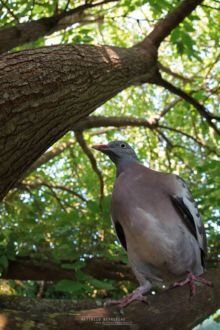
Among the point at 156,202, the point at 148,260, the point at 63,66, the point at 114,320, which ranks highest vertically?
the point at 63,66

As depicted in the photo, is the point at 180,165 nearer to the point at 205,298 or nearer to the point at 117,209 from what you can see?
the point at 117,209

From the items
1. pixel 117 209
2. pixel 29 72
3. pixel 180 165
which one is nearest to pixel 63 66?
pixel 29 72

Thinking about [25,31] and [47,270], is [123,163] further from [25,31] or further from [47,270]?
[25,31]

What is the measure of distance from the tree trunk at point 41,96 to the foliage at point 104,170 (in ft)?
3.94

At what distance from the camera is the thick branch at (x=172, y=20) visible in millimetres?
4500

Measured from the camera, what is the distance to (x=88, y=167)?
7785 millimetres

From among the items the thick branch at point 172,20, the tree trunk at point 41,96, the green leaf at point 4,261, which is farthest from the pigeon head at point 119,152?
the thick branch at point 172,20

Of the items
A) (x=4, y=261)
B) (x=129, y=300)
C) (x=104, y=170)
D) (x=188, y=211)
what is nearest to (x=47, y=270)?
(x=4, y=261)

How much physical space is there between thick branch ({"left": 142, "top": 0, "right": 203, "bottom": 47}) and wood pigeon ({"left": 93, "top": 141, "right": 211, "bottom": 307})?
81.3 inches

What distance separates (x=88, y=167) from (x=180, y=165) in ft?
5.16

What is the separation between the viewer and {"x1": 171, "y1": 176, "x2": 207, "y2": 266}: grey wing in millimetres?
2850

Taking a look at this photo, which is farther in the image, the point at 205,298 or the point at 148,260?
the point at 148,260

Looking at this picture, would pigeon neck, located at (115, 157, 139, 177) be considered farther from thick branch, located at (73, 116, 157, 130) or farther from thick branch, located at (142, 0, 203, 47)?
thick branch, located at (73, 116, 157, 130)

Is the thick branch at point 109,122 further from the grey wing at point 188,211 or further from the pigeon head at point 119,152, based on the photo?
the grey wing at point 188,211
